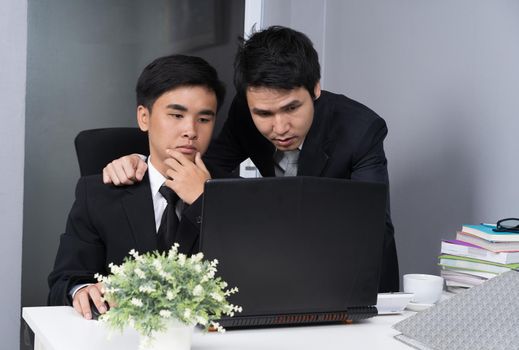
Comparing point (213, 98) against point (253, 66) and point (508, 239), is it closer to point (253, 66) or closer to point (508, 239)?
point (253, 66)

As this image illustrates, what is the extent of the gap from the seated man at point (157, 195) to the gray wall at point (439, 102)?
1.02m

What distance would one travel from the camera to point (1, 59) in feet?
10.3

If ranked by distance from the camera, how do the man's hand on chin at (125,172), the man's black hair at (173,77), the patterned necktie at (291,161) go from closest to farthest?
the man's hand on chin at (125,172) < the man's black hair at (173,77) < the patterned necktie at (291,161)

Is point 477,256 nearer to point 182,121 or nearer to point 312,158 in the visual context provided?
point 312,158

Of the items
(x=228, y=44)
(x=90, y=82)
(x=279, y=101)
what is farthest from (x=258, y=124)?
(x=228, y=44)

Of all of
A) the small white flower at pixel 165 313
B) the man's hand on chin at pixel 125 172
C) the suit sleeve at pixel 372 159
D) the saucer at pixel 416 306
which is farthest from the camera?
the suit sleeve at pixel 372 159

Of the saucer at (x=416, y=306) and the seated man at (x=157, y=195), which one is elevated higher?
the seated man at (x=157, y=195)

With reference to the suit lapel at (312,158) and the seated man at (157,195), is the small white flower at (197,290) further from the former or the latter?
the suit lapel at (312,158)

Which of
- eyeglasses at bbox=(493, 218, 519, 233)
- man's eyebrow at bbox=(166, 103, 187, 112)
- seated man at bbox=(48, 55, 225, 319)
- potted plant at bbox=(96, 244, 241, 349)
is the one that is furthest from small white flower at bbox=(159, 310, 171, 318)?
eyeglasses at bbox=(493, 218, 519, 233)

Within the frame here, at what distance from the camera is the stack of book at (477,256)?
6.56ft

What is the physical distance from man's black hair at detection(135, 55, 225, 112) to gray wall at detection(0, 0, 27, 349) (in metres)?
1.34

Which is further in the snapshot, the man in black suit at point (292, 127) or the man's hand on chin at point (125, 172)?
the man in black suit at point (292, 127)

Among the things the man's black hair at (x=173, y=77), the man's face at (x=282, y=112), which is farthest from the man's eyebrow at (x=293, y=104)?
the man's black hair at (x=173, y=77)

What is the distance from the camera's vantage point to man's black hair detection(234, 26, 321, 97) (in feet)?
6.68
